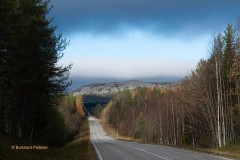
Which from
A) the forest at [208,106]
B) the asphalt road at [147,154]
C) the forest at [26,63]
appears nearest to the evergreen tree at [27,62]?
the forest at [26,63]

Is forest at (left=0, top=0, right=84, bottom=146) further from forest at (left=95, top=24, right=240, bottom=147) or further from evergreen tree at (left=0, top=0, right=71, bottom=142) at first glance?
forest at (left=95, top=24, right=240, bottom=147)

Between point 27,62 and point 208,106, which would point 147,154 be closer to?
point 27,62

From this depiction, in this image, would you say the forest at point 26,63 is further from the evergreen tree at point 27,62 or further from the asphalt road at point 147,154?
the asphalt road at point 147,154

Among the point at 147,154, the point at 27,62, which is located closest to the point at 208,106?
the point at 147,154

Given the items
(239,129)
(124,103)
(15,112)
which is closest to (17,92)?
(15,112)

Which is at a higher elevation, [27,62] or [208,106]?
[27,62]

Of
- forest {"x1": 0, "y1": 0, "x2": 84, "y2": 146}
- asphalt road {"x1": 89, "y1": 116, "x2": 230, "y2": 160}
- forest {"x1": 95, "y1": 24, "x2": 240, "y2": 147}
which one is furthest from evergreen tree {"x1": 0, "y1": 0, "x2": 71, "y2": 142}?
forest {"x1": 95, "y1": 24, "x2": 240, "y2": 147}

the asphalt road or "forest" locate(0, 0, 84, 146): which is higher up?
"forest" locate(0, 0, 84, 146)

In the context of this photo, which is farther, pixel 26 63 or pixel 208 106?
pixel 208 106

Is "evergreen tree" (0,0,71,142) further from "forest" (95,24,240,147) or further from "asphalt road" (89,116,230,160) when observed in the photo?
"forest" (95,24,240,147)

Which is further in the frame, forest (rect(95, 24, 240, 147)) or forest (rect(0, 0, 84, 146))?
forest (rect(95, 24, 240, 147))

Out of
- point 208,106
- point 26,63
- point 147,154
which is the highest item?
point 26,63

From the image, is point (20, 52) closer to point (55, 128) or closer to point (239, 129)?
point (239, 129)

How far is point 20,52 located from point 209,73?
1011 inches
